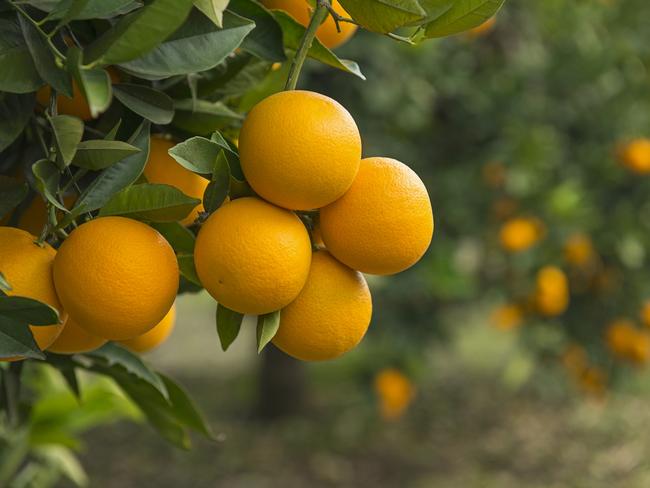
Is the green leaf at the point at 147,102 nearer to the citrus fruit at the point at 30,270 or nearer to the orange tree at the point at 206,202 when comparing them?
the orange tree at the point at 206,202

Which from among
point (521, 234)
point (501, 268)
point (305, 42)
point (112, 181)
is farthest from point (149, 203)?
point (501, 268)

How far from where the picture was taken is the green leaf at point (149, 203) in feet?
A: 1.67

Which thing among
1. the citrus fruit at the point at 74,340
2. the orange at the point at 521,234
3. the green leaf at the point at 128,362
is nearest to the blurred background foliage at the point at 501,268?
the orange at the point at 521,234

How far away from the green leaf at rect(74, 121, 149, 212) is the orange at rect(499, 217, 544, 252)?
157 centimetres

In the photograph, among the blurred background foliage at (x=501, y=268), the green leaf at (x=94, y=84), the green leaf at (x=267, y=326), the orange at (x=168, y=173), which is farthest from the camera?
the blurred background foliage at (x=501, y=268)

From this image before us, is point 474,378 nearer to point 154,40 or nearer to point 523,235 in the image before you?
point 523,235

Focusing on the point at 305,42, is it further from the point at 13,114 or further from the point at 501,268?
the point at 501,268

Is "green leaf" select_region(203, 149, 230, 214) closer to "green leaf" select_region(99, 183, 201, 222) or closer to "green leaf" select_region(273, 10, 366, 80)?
"green leaf" select_region(99, 183, 201, 222)

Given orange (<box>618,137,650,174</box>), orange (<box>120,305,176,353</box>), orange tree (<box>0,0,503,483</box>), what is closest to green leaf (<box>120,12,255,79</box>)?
orange tree (<box>0,0,503,483</box>)

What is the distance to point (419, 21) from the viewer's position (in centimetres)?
49

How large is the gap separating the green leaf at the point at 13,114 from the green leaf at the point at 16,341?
116 mm

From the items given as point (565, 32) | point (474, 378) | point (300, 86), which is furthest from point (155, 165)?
point (474, 378)

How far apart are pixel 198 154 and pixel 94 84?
0.09 metres

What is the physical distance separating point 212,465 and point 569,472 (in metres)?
1.29
